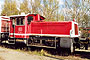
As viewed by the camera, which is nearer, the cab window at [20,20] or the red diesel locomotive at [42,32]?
the red diesel locomotive at [42,32]

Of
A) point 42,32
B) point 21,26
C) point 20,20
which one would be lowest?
point 42,32

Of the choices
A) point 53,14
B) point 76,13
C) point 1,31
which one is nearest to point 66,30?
point 1,31

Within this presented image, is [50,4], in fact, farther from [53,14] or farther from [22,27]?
[22,27]

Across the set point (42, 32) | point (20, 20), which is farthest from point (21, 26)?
point (42, 32)

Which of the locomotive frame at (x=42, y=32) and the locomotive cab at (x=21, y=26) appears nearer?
the locomotive frame at (x=42, y=32)

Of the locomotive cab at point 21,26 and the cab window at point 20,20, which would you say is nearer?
the locomotive cab at point 21,26

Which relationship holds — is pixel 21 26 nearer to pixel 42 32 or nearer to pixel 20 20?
pixel 20 20

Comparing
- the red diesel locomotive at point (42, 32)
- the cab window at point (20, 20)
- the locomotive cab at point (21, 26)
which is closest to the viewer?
the red diesel locomotive at point (42, 32)

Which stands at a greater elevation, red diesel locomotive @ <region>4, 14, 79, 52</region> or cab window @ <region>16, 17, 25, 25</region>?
cab window @ <region>16, 17, 25, 25</region>

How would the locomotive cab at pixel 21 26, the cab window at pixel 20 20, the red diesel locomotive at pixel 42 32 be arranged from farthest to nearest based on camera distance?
the cab window at pixel 20 20
the locomotive cab at pixel 21 26
the red diesel locomotive at pixel 42 32

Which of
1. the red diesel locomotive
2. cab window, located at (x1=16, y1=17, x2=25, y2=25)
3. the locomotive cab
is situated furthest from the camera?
cab window, located at (x1=16, y1=17, x2=25, y2=25)

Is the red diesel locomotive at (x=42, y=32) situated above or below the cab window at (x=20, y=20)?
below

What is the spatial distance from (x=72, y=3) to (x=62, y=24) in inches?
563

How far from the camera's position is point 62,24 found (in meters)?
10.7
